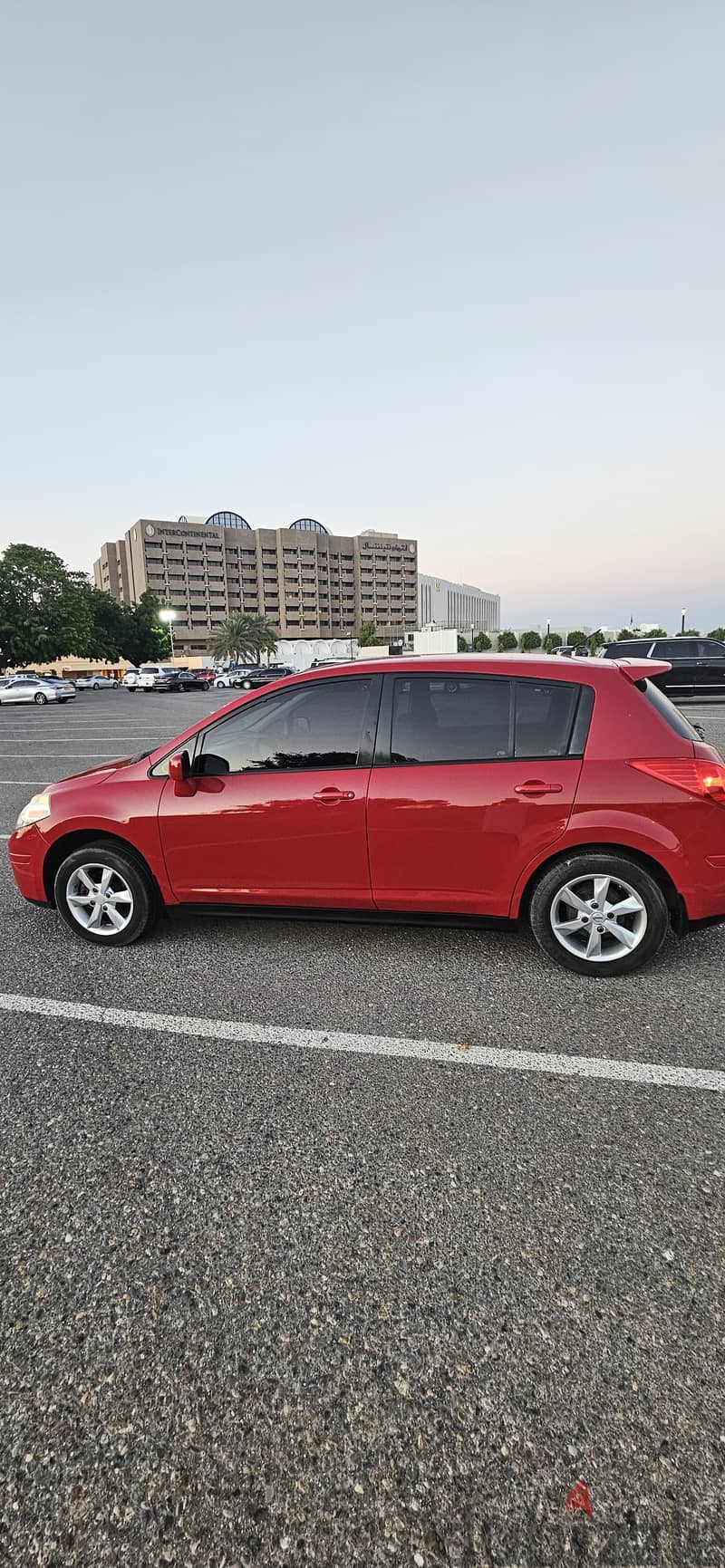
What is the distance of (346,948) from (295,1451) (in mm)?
2543

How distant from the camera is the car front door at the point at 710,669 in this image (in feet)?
57.6

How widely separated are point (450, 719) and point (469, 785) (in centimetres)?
37

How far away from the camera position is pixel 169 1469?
142 cm

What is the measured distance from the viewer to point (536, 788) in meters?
A: 3.36

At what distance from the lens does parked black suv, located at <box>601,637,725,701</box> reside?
17.5 metres

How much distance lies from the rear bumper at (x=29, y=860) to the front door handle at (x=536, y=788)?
105 inches

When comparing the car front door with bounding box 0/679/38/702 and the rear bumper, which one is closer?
the rear bumper

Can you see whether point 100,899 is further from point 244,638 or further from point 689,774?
point 244,638

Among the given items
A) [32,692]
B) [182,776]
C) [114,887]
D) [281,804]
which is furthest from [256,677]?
[281,804]

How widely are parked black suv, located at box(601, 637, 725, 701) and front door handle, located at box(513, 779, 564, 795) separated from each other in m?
15.2

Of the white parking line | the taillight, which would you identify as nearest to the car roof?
the taillight

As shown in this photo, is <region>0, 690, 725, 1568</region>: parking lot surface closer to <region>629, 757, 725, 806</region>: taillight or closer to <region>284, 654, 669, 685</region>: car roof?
<region>629, 757, 725, 806</region>: taillight

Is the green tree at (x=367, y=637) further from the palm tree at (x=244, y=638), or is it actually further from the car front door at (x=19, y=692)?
the car front door at (x=19, y=692)

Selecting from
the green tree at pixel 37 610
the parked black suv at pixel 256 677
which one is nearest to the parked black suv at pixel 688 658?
the parked black suv at pixel 256 677
